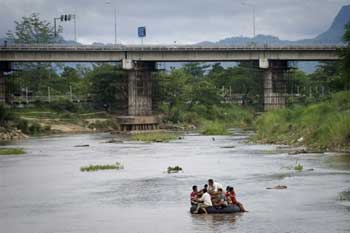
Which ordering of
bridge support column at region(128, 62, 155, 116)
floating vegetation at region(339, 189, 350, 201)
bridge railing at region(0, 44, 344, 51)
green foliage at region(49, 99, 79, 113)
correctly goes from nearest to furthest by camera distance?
1. floating vegetation at region(339, 189, 350, 201)
2. bridge railing at region(0, 44, 344, 51)
3. bridge support column at region(128, 62, 155, 116)
4. green foliage at region(49, 99, 79, 113)

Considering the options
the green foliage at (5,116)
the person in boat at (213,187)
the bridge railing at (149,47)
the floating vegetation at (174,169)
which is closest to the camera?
the person in boat at (213,187)

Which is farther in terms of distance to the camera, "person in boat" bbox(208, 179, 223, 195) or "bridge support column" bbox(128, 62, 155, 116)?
"bridge support column" bbox(128, 62, 155, 116)

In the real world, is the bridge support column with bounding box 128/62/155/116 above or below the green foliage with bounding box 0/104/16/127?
above

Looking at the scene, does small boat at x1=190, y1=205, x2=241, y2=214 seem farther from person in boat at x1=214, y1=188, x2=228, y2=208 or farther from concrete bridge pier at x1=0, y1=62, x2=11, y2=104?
concrete bridge pier at x1=0, y1=62, x2=11, y2=104

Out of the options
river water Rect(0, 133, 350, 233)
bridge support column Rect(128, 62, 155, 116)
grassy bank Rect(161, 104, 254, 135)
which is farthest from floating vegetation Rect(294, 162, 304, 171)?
grassy bank Rect(161, 104, 254, 135)

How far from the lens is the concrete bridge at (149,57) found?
435 ft

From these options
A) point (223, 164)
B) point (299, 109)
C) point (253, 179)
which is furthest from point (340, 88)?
point (253, 179)

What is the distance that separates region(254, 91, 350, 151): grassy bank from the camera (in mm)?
69375

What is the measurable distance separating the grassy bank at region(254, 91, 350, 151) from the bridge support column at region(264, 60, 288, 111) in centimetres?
4061

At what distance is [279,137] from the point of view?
87.5 metres

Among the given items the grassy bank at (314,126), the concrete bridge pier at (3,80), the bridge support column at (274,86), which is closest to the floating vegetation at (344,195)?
the grassy bank at (314,126)

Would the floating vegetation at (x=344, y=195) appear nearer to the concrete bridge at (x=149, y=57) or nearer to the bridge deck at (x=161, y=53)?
the concrete bridge at (x=149, y=57)

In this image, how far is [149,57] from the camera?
449ft

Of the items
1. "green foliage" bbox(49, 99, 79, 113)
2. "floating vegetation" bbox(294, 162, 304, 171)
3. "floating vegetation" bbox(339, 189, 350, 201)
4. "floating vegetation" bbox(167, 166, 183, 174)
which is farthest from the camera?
"green foliage" bbox(49, 99, 79, 113)
